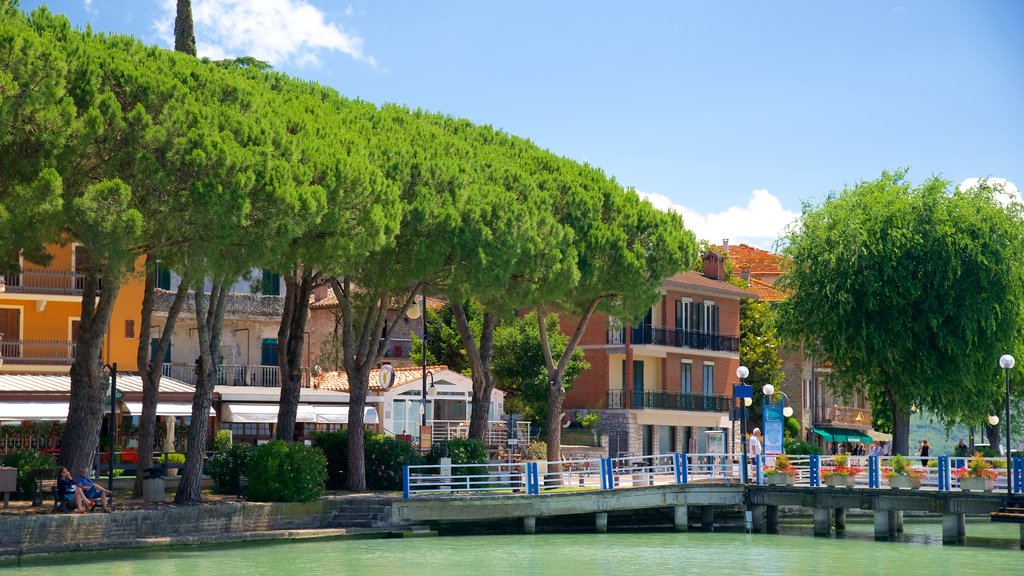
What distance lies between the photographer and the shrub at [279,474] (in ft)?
115

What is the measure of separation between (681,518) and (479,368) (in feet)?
24.1

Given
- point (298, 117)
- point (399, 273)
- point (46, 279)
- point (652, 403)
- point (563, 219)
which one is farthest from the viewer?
point (652, 403)

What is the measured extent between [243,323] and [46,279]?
9776mm

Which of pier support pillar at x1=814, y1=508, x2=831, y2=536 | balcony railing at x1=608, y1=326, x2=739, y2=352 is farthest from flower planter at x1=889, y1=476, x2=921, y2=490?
balcony railing at x1=608, y1=326, x2=739, y2=352

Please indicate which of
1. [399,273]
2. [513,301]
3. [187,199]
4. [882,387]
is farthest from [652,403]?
[187,199]

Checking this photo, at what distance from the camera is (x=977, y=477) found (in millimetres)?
37125

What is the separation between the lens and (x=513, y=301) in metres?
41.7

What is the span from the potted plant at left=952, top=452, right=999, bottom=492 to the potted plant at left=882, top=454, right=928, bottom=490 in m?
1.26

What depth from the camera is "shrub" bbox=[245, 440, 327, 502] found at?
35.2m

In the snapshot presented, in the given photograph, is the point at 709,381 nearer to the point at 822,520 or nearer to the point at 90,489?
the point at 822,520

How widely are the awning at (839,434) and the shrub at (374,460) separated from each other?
Result: 3926 cm

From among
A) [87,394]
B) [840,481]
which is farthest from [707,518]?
[87,394]

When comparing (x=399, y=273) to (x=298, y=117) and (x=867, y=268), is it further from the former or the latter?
(x=867, y=268)

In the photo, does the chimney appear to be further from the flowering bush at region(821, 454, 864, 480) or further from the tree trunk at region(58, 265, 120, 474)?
the tree trunk at region(58, 265, 120, 474)
